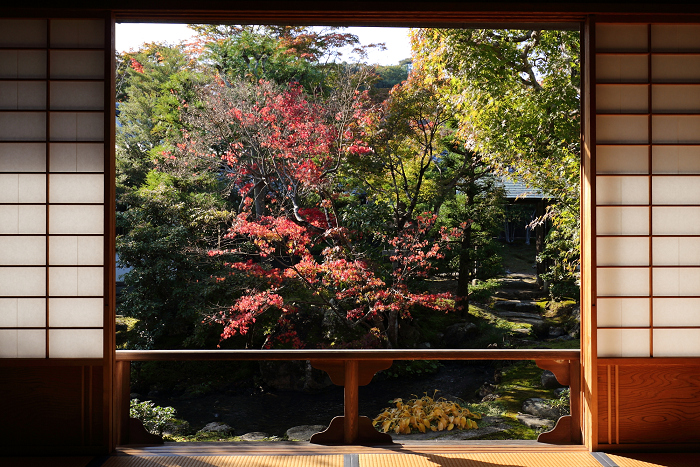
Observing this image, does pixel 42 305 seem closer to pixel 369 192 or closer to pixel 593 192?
pixel 593 192

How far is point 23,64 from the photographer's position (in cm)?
266

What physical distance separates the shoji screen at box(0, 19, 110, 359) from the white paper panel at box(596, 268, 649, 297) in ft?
9.04

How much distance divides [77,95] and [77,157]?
0.35m

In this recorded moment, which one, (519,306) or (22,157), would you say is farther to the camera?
(519,306)

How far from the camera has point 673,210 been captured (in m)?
2.63

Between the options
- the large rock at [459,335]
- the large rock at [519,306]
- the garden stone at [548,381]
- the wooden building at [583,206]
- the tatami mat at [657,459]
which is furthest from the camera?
the large rock at [519,306]

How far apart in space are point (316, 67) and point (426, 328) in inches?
184

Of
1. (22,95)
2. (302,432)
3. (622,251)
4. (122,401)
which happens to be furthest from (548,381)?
(22,95)

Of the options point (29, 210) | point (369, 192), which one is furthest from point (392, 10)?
point (369, 192)

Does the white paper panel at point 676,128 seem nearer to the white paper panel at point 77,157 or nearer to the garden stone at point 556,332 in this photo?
the white paper panel at point 77,157

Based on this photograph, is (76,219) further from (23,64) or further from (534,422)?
(534,422)

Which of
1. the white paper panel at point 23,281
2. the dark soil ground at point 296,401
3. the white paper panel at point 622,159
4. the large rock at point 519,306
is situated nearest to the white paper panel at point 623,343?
the white paper panel at point 622,159

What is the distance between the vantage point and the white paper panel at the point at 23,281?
2.62 metres

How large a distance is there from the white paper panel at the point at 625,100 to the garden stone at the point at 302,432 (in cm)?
431
